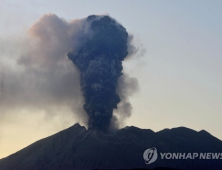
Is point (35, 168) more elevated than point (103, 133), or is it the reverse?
point (103, 133)

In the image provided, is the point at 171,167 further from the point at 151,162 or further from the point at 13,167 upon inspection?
the point at 13,167

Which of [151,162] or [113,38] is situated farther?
[113,38]

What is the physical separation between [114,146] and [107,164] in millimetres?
11523

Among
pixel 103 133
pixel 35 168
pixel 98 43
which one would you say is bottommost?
pixel 35 168

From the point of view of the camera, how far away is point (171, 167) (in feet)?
610

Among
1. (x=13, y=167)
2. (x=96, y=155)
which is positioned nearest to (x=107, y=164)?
(x=96, y=155)

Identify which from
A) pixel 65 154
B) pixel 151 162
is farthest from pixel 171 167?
pixel 65 154

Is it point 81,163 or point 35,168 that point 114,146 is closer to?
point 81,163

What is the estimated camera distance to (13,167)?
195125 millimetres

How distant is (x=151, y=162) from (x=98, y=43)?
44826mm

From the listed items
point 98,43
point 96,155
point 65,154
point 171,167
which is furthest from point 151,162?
point 98,43

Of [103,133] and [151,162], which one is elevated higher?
[103,133]

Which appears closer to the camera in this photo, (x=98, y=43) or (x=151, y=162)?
(x=151, y=162)

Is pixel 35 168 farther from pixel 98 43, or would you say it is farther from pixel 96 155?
pixel 98 43
